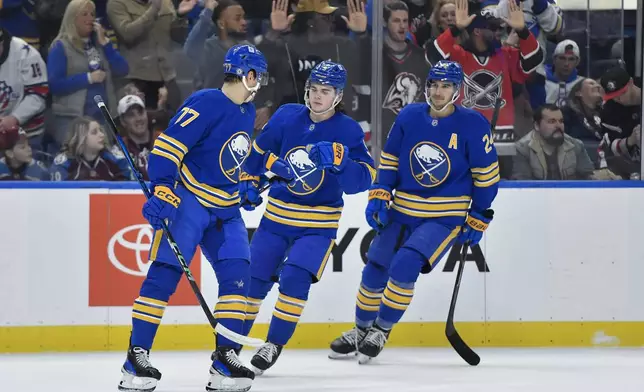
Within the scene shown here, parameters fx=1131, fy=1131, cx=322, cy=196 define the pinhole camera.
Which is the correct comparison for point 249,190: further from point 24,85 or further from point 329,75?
point 24,85

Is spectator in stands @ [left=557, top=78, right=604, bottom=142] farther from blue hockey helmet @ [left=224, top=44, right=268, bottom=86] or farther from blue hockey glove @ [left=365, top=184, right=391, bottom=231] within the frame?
blue hockey helmet @ [left=224, top=44, right=268, bottom=86]

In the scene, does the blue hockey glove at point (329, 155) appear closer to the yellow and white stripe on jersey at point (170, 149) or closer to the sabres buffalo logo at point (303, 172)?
the sabres buffalo logo at point (303, 172)

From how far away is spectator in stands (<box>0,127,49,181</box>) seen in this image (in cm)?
522

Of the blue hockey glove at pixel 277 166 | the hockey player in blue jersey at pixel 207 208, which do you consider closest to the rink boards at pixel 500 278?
the blue hockey glove at pixel 277 166

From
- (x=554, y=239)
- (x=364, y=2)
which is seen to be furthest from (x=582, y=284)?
(x=364, y=2)

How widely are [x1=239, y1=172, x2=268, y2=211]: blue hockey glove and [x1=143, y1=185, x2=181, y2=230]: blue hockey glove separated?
0.73 meters

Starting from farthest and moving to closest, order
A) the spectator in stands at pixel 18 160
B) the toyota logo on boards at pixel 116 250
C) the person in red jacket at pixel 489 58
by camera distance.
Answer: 1. the person in red jacket at pixel 489 58
2. the spectator in stands at pixel 18 160
3. the toyota logo on boards at pixel 116 250

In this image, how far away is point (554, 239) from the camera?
5.33 metres

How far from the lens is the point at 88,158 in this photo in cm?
532

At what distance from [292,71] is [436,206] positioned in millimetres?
1120

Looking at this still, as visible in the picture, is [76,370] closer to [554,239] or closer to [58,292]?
[58,292]

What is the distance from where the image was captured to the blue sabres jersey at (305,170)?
4.60 m

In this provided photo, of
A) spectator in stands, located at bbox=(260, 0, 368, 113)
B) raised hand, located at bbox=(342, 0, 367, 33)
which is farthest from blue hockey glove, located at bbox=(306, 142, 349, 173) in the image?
raised hand, located at bbox=(342, 0, 367, 33)

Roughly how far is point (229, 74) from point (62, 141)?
1598 mm
